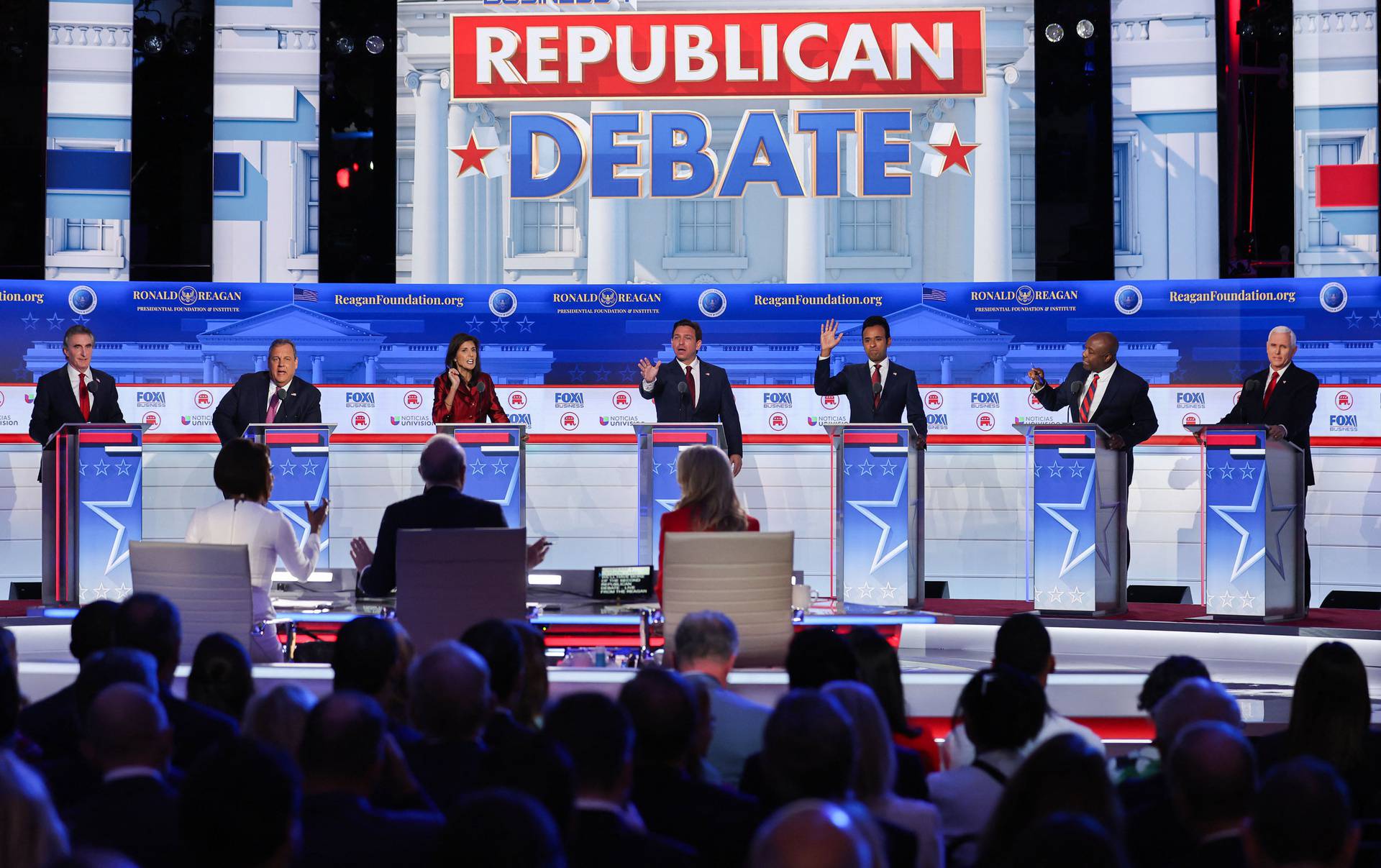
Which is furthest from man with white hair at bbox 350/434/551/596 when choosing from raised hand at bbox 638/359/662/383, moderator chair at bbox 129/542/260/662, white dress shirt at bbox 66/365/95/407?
white dress shirt at bbox 66/365/95/407

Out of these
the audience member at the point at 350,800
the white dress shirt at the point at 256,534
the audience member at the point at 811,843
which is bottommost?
the audience member at the point at 350,800

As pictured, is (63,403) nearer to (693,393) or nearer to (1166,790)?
(693,393)

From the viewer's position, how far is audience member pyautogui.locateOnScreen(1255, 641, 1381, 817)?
9.39 feet

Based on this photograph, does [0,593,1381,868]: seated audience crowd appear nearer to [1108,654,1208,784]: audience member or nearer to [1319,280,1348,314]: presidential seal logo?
[1108,654,1208,784]: audience member

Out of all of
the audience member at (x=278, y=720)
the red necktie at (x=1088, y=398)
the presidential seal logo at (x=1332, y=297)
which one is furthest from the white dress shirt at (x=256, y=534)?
the presidential seal logo at (x=1332, y=297)

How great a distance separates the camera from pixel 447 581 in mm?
4500

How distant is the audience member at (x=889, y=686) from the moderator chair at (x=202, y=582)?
2.10 metres

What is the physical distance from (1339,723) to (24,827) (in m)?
2.32

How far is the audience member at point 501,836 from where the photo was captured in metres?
1.64

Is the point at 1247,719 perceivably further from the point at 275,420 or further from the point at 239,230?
the point at 239,230

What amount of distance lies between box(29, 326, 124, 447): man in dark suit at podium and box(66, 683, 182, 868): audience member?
603 centimetres

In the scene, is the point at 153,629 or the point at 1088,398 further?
the point at 1088,398

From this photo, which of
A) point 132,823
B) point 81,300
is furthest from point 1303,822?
point 81,300

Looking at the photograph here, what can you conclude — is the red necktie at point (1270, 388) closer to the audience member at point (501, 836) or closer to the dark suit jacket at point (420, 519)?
the dark suit jacket at point (420, 519)
